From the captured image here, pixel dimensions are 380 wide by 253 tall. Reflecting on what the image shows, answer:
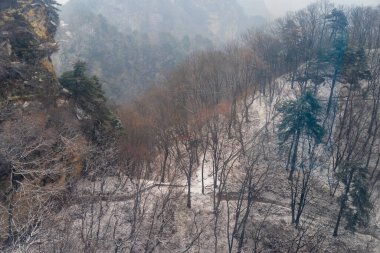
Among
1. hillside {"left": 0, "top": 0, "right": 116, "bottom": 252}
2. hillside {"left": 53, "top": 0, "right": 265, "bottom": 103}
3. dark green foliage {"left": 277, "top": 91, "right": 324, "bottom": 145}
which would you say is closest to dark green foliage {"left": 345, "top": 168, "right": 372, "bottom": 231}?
dark green foliage {"left": 277, "top": 91, "right": 324, "bottom": 145}

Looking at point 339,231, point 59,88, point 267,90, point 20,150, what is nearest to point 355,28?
point 267,90

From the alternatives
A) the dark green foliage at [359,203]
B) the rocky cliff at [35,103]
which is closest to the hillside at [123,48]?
the rocky cliff at [35,103]

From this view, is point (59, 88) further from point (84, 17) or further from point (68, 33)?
point (84, 17)

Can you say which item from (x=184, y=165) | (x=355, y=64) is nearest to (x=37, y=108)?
(x=184, y=165)

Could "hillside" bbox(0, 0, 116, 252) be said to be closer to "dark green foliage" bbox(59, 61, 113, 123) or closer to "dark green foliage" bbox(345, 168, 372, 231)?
"dark green foliage" bbox(59, 61, 113, 123)

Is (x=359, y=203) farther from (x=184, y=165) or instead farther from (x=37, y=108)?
(x=37, y=108)

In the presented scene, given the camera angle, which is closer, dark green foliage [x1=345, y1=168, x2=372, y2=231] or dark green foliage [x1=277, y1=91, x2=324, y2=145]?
dark green foliage [x1=345, y1=168, x2=372, y2=231]

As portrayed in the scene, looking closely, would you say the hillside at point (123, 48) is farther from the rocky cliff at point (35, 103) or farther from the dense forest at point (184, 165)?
the rocky cliff at point (35, 103)

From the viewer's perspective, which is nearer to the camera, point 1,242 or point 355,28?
point 1,242
